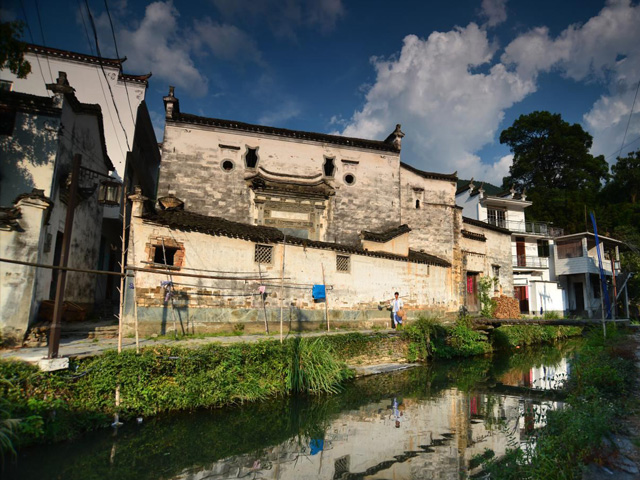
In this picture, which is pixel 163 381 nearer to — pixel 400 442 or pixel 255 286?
pixel 400 442

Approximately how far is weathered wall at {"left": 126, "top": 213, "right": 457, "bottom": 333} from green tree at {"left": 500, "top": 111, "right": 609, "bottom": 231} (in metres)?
20.2

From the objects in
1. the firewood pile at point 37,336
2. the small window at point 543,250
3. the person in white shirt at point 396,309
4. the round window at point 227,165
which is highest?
the round window at point 227,165

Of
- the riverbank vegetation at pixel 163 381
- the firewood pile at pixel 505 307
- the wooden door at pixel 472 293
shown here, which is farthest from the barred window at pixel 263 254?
the firewood pile at pixel 505 307

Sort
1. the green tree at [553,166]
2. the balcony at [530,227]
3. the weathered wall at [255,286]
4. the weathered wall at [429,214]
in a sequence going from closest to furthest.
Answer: the weathered wall at [255,286] → the weathered wall at [429,214] → the balcony at [530,227] → the green tree at [553,166]

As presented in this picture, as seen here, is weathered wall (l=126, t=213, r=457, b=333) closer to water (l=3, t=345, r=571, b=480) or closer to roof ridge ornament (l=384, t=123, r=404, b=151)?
water (l=3, t=345, r=571, b=480)

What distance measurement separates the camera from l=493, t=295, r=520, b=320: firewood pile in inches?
828

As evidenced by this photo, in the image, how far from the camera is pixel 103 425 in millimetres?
6555

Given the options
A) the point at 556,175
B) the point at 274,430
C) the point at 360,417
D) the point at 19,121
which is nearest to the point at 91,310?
the point at 19,121

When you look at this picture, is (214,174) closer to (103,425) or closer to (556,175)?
(103,425)

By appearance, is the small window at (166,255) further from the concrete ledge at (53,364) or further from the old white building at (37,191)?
the concrete ledge at (53,364)

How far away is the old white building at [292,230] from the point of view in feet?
36.5

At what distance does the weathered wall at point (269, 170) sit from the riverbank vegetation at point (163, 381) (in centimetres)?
798

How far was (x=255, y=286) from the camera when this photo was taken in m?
12.4

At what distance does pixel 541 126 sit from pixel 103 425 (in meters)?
40.6
